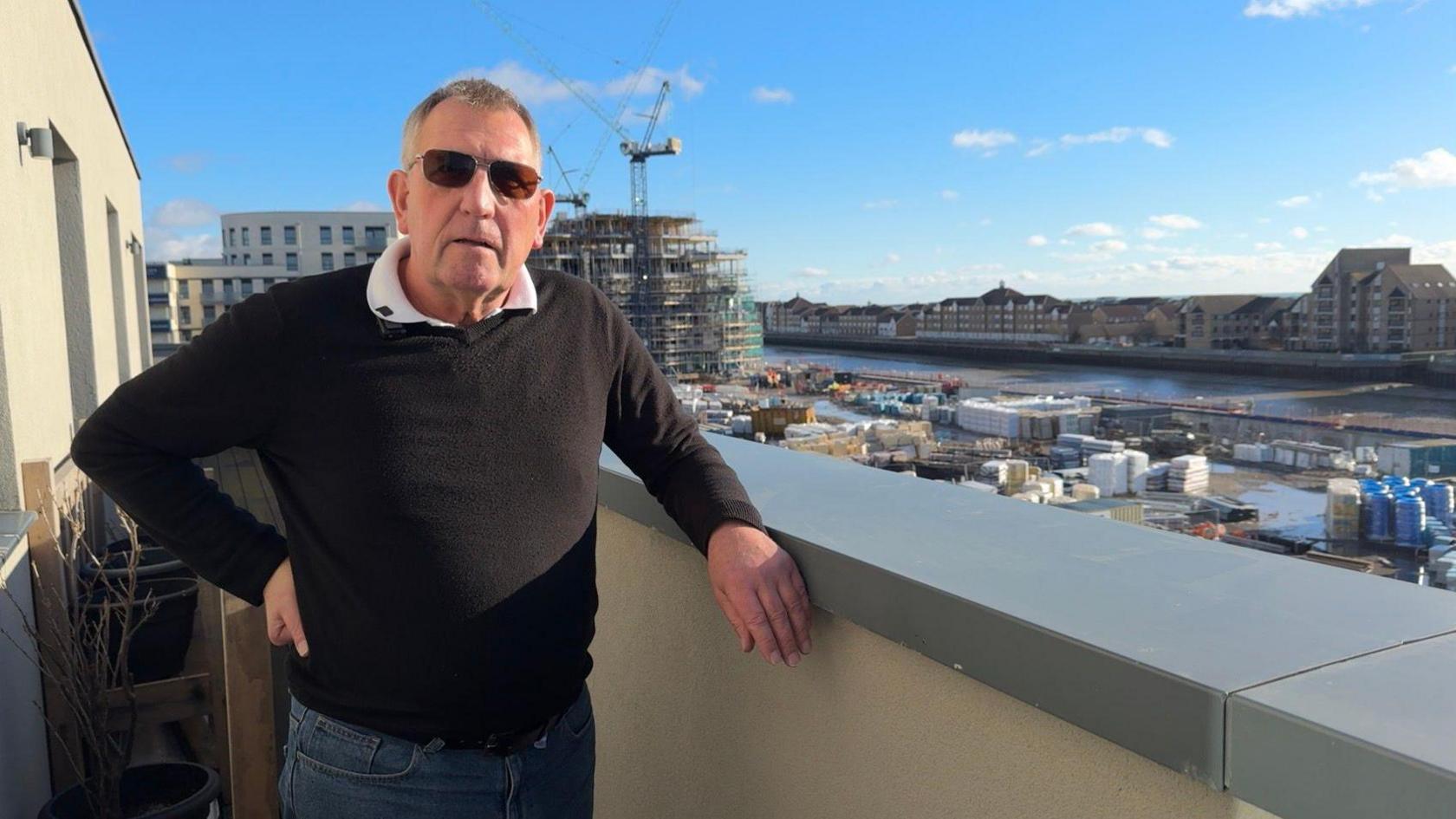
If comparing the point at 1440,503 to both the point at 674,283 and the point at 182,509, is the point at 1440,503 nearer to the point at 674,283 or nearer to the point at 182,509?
the point at 182,509

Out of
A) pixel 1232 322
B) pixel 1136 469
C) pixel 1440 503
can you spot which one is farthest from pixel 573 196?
pixel 1440 503

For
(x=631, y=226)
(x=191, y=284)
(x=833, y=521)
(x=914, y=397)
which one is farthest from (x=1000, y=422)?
(x=833, y=521)

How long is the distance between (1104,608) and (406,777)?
681 millimetres

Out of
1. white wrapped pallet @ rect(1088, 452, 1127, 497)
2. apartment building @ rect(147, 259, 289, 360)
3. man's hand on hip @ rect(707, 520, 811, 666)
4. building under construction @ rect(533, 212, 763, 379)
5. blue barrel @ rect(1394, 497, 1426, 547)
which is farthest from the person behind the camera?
building under construction @ rect(533, 212, 763, 379)

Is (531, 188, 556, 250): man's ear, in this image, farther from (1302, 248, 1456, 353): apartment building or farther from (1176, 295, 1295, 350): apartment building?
(1176, 295, 1295, 350): apartment building

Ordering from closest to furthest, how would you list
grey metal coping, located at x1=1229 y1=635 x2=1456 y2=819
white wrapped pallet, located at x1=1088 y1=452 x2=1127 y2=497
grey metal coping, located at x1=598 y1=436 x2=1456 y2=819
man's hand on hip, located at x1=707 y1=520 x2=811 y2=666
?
grey metal coping, located at x1=1229 y1=635 x2=1456 y2=819, grey metal coping, located at x1=598 y1=436 x2=1456 y2=819, man's hand on hip, located at x1=707 y1=520 x2=811 y2=666, white wrapped pallet, located at x1=1088 y1=452 x2=1127 y2=497

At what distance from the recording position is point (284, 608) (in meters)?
1.03

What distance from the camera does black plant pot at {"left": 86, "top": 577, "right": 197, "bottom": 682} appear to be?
7.25ft

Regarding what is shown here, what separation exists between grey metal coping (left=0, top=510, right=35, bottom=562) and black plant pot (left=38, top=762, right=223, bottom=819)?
1.53 ft

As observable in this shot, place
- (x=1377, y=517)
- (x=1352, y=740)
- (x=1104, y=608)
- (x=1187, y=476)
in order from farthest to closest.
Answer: (x=1187, y=476)
(x=1377, y=517)
(x=1104, y=608)
(x=1352, y=740)

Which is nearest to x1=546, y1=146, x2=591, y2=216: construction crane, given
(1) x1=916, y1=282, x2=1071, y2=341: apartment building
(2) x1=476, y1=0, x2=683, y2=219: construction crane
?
(2) x1=476, y1=0, x2=683, y2=219: construction crane

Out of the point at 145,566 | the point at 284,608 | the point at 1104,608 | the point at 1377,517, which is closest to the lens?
the point at 1104,608

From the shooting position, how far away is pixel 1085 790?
67cm

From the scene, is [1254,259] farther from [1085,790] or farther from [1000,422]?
[1085,790]
